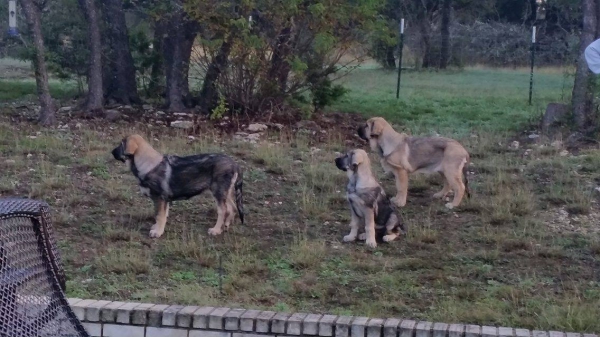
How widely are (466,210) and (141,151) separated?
3415mm

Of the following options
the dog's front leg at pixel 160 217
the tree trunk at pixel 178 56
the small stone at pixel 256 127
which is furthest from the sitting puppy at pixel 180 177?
the tree trunk at pixel 178 56

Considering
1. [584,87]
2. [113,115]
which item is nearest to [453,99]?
[584,87]

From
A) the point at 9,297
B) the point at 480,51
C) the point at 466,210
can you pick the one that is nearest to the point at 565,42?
the point at 480,51

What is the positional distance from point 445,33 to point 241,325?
32353 mm

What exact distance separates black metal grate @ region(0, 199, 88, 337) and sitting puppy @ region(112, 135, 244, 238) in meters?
4.62

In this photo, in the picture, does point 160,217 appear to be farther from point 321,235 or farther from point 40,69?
point 40,69

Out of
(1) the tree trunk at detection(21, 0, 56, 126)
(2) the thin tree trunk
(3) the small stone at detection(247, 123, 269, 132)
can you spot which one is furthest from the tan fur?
(2) the thin tree trunk

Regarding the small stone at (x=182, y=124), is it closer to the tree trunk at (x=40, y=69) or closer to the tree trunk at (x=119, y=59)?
the tree trunk at (x=40, y=69)

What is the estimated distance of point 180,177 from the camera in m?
8.64

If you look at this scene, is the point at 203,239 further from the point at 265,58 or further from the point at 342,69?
the point at 342,69

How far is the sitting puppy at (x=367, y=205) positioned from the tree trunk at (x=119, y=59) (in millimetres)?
8756

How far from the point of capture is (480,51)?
1390 inches

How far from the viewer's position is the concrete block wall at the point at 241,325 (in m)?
5.32

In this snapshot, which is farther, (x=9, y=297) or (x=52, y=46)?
(x=52, y=46)
